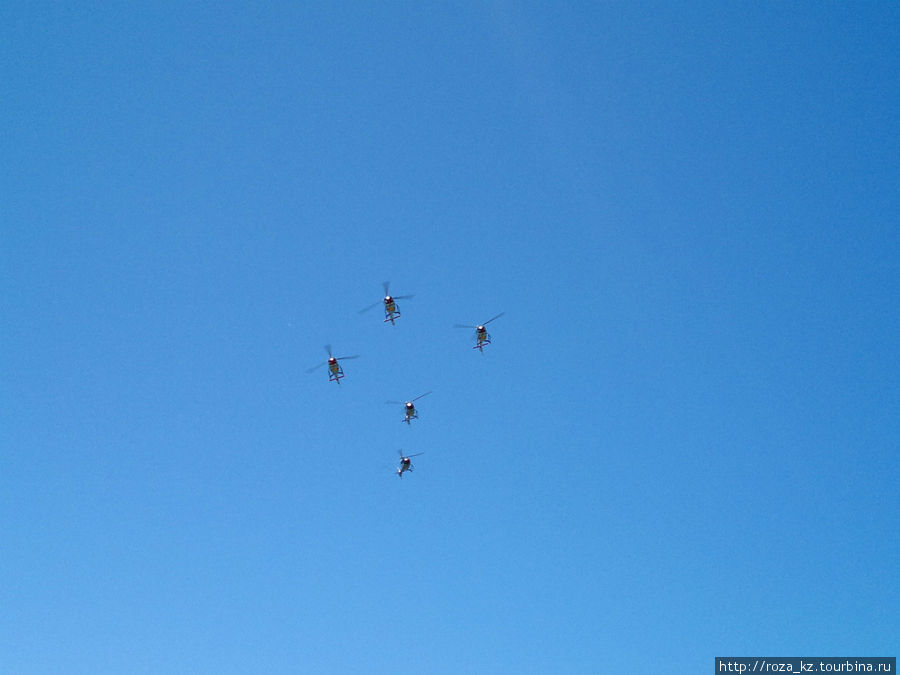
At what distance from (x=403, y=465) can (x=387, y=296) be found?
838 inches

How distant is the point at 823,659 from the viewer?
3132 inches

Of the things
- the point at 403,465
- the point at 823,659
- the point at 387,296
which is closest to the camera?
the point at 387,296

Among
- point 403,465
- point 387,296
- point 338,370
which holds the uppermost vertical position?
point 387,296

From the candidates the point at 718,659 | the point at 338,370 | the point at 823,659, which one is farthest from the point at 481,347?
the point at 823,659

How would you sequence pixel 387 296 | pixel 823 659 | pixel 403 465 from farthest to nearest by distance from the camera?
pixel 823 659 → pixel 403 465 → pixel 387 296

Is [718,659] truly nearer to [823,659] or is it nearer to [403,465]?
[823,659]

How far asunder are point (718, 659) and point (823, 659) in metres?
12.8

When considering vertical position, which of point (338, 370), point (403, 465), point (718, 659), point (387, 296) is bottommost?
point (718, 659)

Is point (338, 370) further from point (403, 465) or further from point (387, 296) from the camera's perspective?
point (403, 465)

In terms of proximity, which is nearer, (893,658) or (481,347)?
(481,347)

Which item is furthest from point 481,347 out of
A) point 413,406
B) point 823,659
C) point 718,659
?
point 823,659

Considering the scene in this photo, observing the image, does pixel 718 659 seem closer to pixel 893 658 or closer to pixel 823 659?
pixel 823 659

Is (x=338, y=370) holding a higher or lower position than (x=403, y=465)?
higher

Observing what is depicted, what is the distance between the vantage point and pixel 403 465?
73438 millimetres
